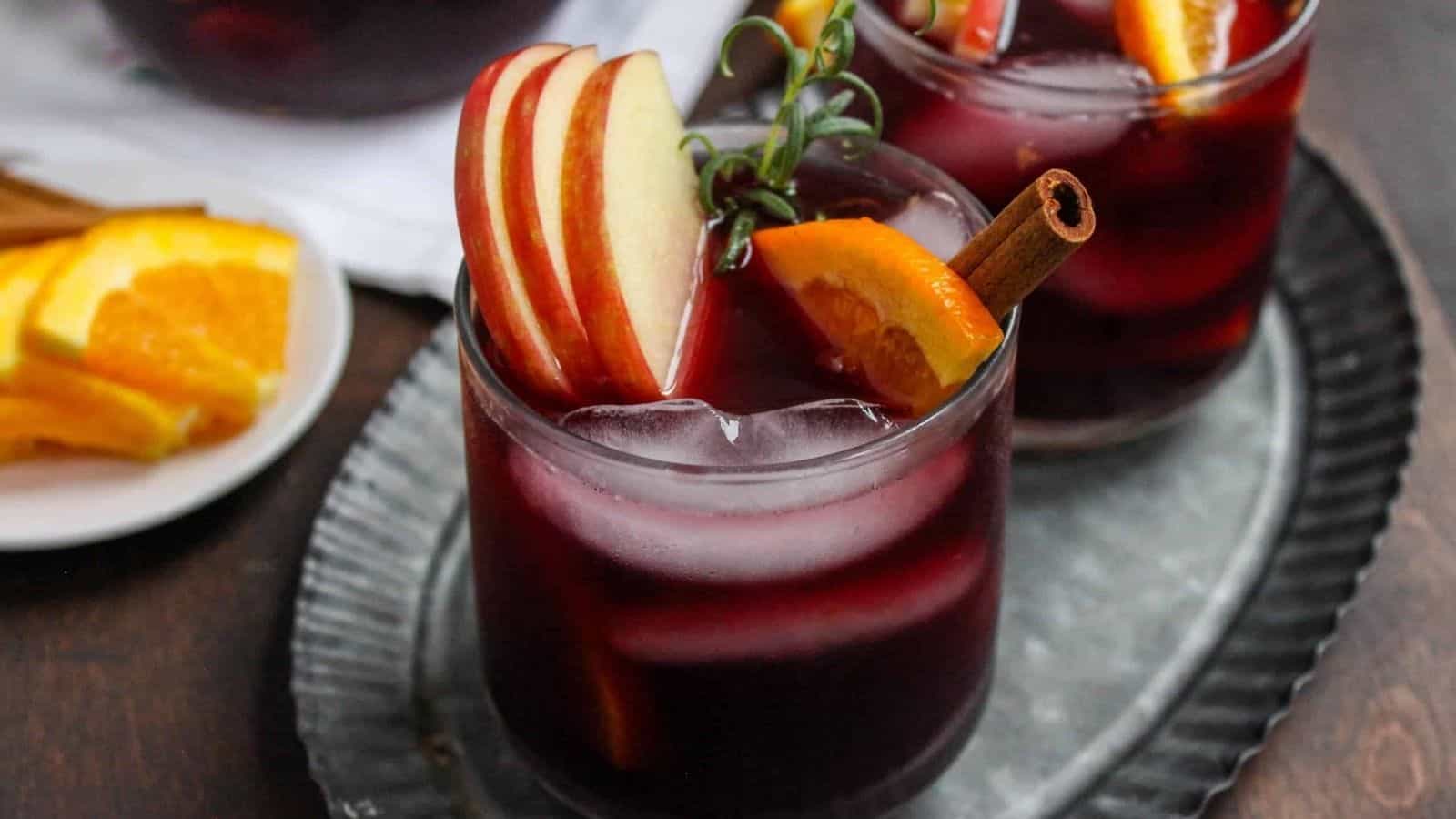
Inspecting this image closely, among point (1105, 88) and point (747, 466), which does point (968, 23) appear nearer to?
point (1105, 88)

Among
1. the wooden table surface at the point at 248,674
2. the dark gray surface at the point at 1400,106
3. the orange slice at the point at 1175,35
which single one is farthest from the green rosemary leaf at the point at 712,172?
the dark gray surface at the point at 1400,106

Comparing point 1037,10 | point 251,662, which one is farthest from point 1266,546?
point 251,662

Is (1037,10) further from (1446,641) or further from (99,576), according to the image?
(99,576)

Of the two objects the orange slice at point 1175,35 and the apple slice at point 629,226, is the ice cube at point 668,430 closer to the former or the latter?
the apple slice at point 629,226


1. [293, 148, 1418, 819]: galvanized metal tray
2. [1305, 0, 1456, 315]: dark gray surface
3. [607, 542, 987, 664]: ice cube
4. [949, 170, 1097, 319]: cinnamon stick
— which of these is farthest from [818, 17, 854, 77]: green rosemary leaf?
[1305, 0, 1456, 315]: dark gray surface

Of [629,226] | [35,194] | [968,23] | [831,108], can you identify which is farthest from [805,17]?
[35,194]

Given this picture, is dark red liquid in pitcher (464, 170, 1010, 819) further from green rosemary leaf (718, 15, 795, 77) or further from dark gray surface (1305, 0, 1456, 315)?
dark gray surface (1305, 0, 1456, 315)
